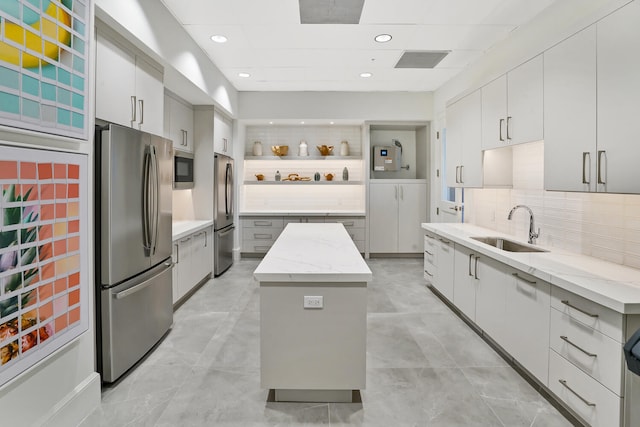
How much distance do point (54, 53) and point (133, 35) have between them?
103cm

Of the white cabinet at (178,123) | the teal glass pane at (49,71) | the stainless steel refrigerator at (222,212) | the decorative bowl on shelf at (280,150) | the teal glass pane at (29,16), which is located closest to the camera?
the teal glass pane at (29,16)

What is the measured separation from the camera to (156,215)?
2.81 metres

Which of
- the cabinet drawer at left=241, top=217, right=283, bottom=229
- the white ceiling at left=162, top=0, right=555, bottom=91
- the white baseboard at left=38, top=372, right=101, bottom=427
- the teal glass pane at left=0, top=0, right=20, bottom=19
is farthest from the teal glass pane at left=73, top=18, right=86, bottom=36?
the cabinet drawer at left=241, top=217, right=283, bottom=229

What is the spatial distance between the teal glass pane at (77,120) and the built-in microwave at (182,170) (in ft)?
7.90

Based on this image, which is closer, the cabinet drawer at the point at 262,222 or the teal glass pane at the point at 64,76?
the teal glass pane at the point at 64,76

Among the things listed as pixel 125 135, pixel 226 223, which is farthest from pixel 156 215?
pixel 226 223

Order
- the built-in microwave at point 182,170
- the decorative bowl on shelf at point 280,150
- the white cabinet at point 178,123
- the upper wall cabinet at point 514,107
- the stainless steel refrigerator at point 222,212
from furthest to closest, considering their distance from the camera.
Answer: the decorative bowl on shelf at point 280,150
the stainless steel refrigerator at point 222,212
the built-in microwave at point 182,170
the white cabinet at point 178,123
the upper wall cabinet at point 514,107

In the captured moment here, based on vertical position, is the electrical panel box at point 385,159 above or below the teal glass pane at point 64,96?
above

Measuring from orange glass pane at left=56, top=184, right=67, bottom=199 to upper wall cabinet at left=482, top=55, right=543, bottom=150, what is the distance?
3021mm

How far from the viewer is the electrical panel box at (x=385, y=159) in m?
6.75

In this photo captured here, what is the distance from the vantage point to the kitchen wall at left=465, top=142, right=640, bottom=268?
7.61ft

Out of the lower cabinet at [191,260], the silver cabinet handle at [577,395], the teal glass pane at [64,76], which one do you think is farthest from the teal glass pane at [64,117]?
the silver cabinet handle at [577,395]

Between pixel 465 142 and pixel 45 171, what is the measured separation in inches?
148

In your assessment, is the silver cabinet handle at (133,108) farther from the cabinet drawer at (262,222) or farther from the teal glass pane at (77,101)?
the cabinet drawer at (262,222)
